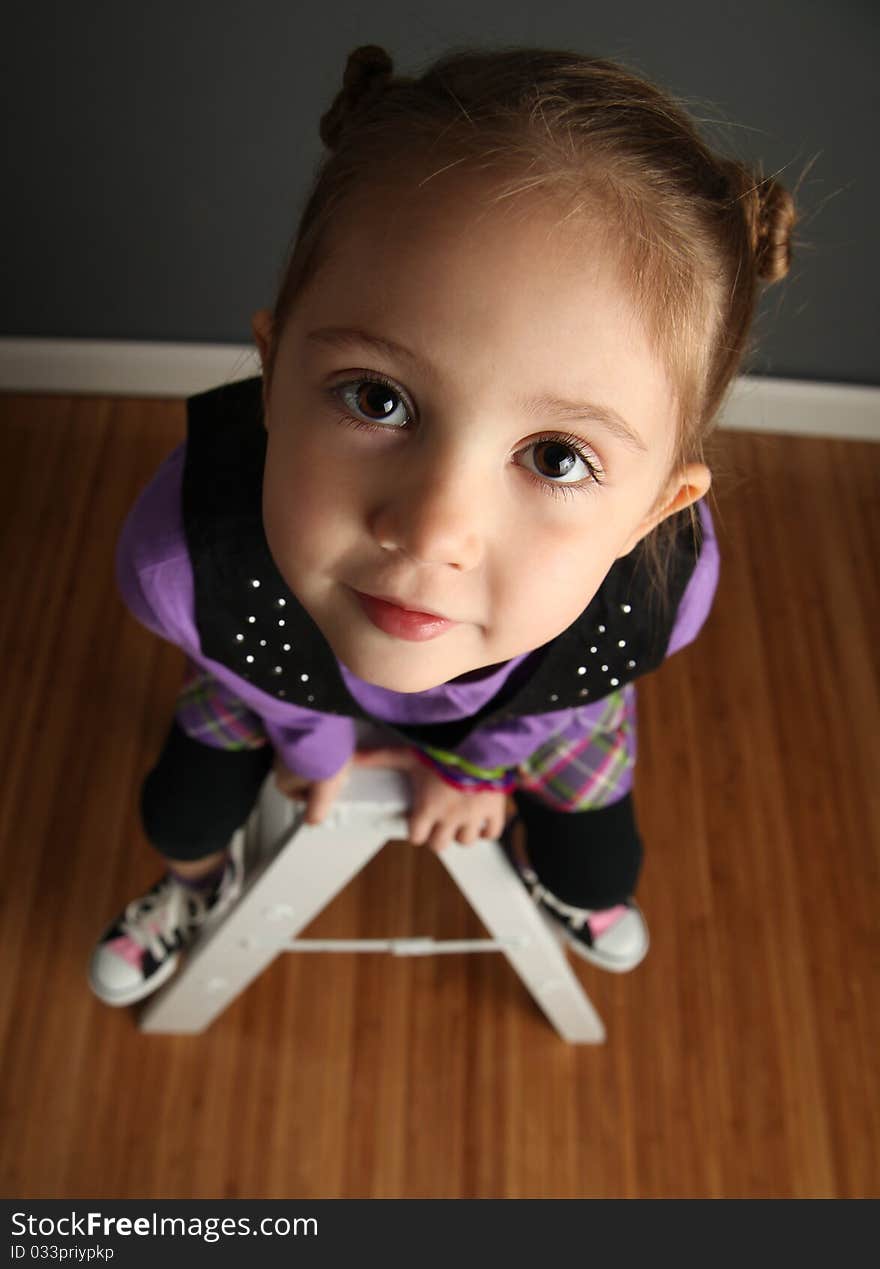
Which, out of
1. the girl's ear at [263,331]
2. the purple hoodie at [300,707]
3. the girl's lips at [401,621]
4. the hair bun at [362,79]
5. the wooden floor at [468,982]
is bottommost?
the wooden floor at [468,982]

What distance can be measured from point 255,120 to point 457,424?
0.81 metres

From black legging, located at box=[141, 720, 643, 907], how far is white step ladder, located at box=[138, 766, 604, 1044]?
36mm

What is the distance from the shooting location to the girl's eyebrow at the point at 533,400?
21.6 inches

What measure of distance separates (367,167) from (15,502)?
3.28 ft

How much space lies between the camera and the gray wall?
3.60 feet

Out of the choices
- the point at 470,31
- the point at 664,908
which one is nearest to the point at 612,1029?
the point at 664,908

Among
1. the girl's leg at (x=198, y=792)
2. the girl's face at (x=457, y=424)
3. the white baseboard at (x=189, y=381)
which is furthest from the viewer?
the white baseboard at (x=189, y=381)

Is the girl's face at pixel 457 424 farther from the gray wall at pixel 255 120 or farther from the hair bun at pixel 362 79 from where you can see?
the gray wall at pixel 255 120

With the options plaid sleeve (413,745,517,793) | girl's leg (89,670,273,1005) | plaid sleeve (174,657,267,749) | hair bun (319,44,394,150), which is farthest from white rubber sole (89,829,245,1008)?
hair bun (319,44,394,150)

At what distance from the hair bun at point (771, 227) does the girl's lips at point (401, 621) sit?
0.27 meters

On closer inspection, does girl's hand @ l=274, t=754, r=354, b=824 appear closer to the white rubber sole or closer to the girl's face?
the white rubber sole

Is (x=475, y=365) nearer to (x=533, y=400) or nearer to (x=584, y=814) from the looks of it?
(x=533, y=400)

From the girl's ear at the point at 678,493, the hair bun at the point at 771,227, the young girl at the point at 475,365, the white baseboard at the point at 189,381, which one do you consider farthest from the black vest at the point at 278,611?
the white baseboard at the point at 189,381

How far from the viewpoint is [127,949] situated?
1.15 meters
